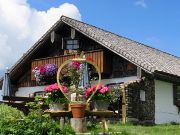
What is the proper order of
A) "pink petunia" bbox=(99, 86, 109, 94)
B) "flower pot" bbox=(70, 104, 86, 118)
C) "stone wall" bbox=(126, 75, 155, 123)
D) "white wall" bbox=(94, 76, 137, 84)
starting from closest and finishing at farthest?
"flower pot" bbox=(70, 104, 86, 118), "pink petunia" bbox=(99, 86, 109, 94), "stone wall" bbox=(126, 75, 155, 123), "white wall" bbox=(94, 76, 137, 84)

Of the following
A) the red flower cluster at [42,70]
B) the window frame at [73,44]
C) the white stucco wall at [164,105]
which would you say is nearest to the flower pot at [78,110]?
the white stucco wall at [164,105]

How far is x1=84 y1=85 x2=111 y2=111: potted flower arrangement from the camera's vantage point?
47.1 ft

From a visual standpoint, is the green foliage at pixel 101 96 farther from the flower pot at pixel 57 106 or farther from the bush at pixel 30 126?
the bush at pixel 30 126

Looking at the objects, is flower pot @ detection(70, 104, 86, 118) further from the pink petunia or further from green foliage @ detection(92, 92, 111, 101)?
green foliage @ detection(92, 92, 111, 101)

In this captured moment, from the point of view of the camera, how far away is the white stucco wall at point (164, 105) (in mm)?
23188

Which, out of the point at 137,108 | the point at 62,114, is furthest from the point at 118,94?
the point at 62,114

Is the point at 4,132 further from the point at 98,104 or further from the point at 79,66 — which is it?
the point at 79,66

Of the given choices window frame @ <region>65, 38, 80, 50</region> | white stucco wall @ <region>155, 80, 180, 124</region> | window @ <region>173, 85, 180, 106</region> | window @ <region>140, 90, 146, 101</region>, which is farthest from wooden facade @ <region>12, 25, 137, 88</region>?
window @ <region>173, 85, 180, 106</region>

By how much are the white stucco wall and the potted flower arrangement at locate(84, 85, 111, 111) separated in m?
8.22

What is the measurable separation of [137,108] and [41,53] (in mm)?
7909

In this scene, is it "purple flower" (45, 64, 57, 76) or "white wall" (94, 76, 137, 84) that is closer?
"white wall" (94, 76, 137, 84)

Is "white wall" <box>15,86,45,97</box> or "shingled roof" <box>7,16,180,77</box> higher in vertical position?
"shingled roof" <box>7,16,180,77</box>

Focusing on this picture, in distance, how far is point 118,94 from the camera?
827 inches

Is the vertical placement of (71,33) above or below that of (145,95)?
above
